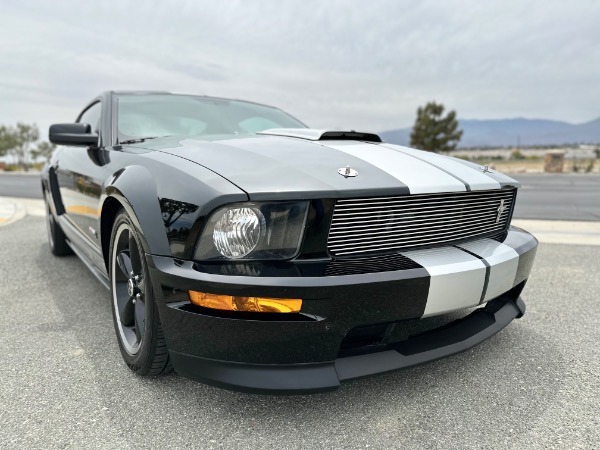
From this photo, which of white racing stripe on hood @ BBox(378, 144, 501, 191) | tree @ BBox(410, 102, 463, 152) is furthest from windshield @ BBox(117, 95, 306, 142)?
tree @ BBox(410, 102, 463, 152)

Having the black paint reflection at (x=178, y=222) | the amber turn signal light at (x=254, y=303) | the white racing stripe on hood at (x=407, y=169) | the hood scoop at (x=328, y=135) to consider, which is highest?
the hood scoop at (x=328, y=135)

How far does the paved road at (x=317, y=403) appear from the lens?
1.48 meters

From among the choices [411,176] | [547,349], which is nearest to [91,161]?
[411,176]

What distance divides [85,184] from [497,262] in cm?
225

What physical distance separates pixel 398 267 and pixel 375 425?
0.55 meters

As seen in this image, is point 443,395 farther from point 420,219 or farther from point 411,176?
point 411,176

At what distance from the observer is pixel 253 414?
1616 mm

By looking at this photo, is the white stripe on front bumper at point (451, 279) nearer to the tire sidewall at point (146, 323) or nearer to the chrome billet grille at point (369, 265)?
the chrome billet grille at point (369, 265)

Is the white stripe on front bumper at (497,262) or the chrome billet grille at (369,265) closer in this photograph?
the chrome billet grille at (369,265)

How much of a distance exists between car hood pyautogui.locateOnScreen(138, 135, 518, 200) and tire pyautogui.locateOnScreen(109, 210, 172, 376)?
0.44 metres

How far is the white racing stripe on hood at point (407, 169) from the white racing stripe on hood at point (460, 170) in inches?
1.9

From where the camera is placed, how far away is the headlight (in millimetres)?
1460

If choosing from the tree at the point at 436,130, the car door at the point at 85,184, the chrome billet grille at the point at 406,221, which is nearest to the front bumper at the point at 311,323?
the chrome billet grille at the point at 406,221

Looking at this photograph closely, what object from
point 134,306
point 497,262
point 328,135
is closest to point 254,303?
point 134,306
